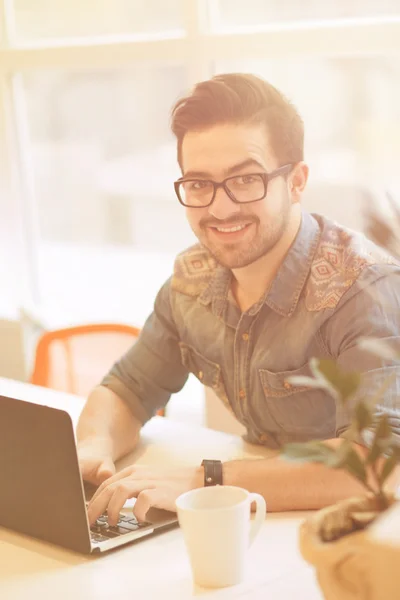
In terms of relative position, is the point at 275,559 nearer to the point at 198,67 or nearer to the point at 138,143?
the point at 198,67

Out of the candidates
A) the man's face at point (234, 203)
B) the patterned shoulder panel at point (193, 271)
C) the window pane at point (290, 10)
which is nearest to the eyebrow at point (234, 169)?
the man's face at point (234, 203)

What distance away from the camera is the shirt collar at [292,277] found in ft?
6.26

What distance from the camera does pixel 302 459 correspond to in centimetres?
97

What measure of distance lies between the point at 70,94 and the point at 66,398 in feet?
4.87

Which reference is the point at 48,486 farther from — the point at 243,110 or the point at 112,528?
the point at 243,110

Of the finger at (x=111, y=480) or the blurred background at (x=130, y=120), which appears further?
the blurred background at (x=130, y=120)

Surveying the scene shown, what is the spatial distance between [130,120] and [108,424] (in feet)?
5.16

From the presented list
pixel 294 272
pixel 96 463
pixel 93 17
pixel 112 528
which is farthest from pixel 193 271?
pixel 93 17

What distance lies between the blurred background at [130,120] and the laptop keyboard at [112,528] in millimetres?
1058

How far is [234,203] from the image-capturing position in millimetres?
1937

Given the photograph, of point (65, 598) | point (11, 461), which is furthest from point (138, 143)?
point (65, 598)

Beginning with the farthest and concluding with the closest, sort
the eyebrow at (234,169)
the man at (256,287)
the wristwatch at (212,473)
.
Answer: the eyebrow at (234,169), the man at (256,287), the wristwatch at (212,473)

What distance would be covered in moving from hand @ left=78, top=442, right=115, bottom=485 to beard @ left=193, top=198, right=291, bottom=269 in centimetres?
45

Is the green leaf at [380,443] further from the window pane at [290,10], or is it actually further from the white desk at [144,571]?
the window pane at [290,10]
